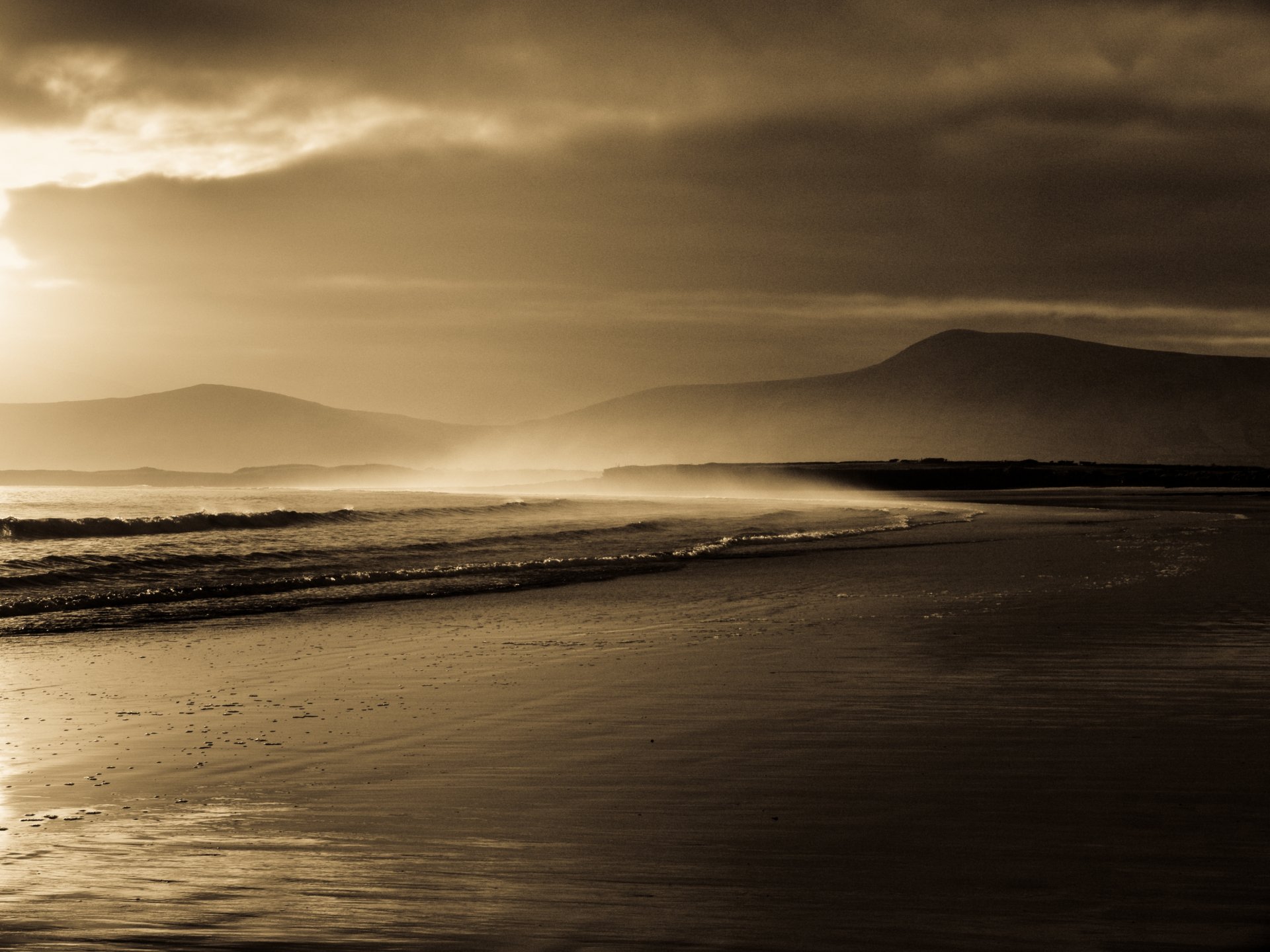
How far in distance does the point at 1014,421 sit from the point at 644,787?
184m

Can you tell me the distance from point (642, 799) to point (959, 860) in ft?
5.73

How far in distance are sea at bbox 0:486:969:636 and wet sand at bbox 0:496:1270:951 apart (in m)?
3.36

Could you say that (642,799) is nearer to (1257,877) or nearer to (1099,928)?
(1099,928)

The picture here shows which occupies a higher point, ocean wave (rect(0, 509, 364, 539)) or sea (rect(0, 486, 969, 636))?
ocean wave (rect(0, 509, 364, 539))

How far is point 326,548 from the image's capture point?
23.7 m

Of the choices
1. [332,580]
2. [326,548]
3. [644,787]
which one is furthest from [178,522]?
[644,787]

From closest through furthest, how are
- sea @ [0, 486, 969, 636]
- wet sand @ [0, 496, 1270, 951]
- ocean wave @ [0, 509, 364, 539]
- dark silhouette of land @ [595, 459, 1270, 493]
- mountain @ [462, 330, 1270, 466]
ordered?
wet sand @ [0, 496, 1270, 951], sea @ [0, 486, 969, 636], ocean wave @ [0, 509, 364, 539], dark silhouette of land @ [595, 459, 1270, 493], mountain @ [462, 330, 1270, 466]

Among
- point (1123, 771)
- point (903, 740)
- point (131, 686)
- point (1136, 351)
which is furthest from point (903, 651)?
point (1136, 351)

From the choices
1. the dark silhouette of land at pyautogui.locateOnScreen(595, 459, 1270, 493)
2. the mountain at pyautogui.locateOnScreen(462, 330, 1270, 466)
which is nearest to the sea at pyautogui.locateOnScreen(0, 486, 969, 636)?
the dark silhouette of land at pyautogui.locateOnScreen(595, 459, 1270, 493)

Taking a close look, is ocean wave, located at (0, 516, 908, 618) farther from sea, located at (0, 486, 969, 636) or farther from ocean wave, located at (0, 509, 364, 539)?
ocean wave, located at (0, 509, 364, 539)

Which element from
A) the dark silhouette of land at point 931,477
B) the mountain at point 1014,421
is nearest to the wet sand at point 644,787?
the dark silhouette of land at point 931,477

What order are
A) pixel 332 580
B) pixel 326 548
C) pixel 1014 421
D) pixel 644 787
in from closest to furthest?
pixel 644 787 < pixel 332 580 < pixel 326 548 < pixel 1014 421

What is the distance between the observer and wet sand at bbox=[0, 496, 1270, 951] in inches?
176

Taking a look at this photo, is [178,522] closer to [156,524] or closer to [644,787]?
[156,524]
